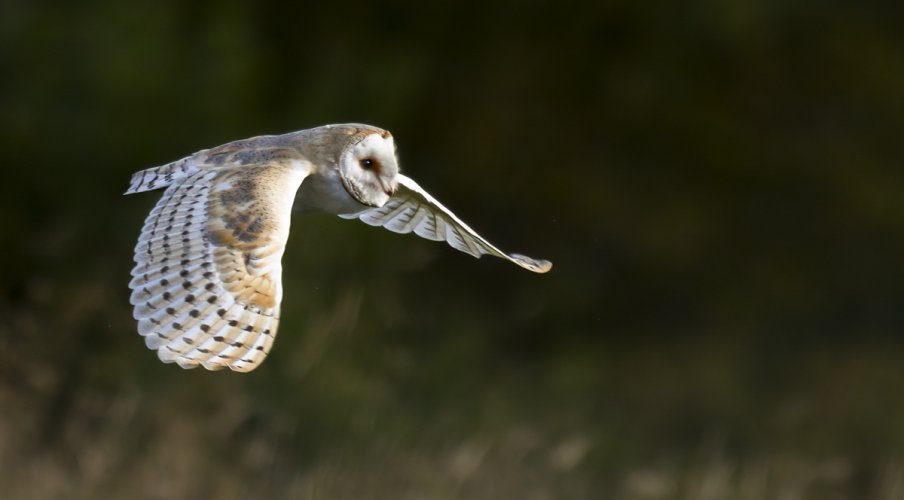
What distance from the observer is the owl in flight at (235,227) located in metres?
3.11

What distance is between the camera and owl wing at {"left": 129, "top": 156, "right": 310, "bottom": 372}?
10.1ft

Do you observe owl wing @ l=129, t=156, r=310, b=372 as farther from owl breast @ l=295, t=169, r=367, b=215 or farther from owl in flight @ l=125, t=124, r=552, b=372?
owl breast @ l=295, t=169, r=367, b=215

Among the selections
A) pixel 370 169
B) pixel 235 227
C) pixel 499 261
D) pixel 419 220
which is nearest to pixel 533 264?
pixel 419 220

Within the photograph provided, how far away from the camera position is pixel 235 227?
127 inches

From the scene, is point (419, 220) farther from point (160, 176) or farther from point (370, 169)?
point (160, 176)

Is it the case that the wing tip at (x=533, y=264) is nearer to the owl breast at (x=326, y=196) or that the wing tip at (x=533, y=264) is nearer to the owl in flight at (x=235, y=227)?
the owl in flight at (x=235, y=227)

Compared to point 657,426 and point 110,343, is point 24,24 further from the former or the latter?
point 657,426

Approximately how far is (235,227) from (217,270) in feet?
0.35

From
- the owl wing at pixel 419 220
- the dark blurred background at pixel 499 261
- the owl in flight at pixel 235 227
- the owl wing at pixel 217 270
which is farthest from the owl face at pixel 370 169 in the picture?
the dark blurred background at pixel 499 261

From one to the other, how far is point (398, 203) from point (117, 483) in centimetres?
115

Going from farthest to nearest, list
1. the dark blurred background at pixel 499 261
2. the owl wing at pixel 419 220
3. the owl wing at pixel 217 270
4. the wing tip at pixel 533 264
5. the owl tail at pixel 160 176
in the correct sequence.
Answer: the dark blurred background at pixel 499 261, the owl wing at pixel 419 220, the wing tip at pixel 533 264, the owl tail at pixel 160 176, the owl wing at pixel 217 270

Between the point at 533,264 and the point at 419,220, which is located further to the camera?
the point at 419,220

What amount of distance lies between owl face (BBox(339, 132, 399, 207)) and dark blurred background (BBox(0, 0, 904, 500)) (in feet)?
3.03

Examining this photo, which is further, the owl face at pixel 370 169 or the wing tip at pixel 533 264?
the wing tip at pixel 533 264
